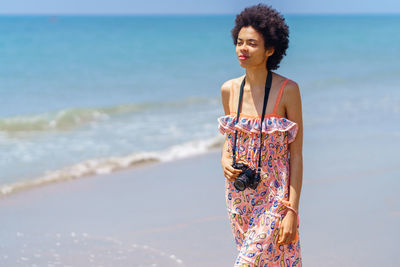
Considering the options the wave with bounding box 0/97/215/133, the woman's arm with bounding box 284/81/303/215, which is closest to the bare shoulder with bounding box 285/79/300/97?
the woman's arm with bounding box 284/81/303/215

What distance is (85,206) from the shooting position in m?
6.12

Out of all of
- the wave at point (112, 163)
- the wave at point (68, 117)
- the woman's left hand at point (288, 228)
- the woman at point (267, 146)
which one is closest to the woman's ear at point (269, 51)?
the woman at point (267, 146)

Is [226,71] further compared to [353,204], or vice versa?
[226,71]

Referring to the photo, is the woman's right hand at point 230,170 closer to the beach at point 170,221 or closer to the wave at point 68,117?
the beach at point 170,221

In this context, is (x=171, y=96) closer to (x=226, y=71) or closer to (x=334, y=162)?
(x=226, y=71)

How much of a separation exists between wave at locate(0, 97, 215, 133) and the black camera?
8593 mm

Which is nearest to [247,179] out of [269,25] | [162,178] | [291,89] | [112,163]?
[291,89]

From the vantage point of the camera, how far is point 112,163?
7996 mm

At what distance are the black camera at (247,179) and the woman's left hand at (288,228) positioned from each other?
0.72 ft

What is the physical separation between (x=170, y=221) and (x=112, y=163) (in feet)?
8.79

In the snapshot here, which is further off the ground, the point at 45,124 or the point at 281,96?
the point at 281,96

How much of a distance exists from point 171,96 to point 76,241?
1058cm

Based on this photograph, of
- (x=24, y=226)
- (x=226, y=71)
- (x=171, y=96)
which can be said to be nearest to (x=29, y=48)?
(x=226, y=71)

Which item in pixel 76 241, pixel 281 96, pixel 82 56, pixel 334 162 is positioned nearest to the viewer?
pixel 281 96
